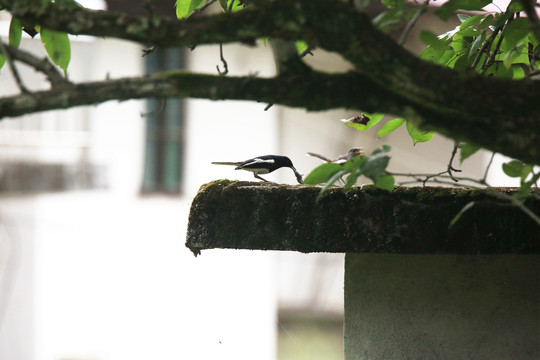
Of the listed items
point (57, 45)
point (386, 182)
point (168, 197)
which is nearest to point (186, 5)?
point (57, 45)

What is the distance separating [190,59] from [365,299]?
23.2 feet

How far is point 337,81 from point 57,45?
35.9 inches

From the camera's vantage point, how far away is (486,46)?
231cm

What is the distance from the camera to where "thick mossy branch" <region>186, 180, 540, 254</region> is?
1897 mm

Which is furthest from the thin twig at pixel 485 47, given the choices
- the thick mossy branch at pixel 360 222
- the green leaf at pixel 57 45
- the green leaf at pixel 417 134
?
the green leaf at pixel 57 45

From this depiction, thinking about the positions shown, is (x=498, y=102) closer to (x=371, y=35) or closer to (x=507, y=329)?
(x=371, y=35)

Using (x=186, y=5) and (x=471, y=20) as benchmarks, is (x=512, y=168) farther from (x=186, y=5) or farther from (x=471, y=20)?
(x=186, y=5)

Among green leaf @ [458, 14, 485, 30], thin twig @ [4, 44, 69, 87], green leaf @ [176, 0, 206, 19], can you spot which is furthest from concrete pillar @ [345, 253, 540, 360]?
thin twig @ [4, 44, 69, 87]

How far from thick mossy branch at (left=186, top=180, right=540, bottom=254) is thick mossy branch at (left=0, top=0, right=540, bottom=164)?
49cm

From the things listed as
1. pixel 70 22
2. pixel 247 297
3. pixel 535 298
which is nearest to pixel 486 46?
pixel 535 298

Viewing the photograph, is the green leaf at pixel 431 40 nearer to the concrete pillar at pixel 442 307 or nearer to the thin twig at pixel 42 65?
the concrete pillar at pixel 442 307

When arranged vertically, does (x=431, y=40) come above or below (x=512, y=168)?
above

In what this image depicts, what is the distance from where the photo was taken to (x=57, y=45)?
1.88m

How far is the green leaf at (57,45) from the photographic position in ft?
6.16
